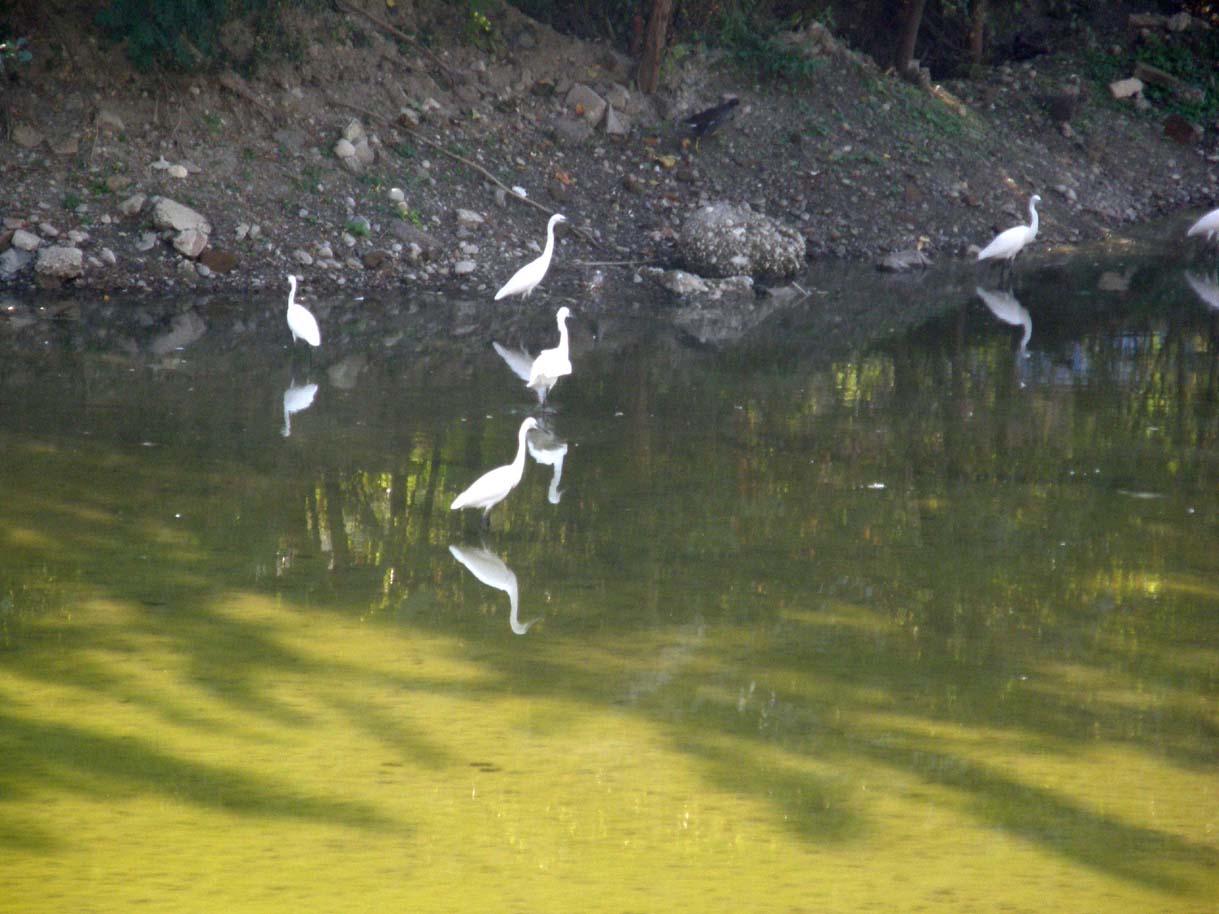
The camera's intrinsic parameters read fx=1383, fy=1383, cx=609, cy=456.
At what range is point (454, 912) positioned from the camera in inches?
142

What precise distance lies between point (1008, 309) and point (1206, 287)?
299cm

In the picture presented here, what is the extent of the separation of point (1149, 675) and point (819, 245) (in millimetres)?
11446

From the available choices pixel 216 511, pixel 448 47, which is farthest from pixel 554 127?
pixel 216 511

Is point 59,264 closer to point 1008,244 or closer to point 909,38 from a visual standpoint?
point 1008,244

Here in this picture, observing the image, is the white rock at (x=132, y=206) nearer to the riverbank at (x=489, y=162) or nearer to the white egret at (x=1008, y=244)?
the riverbank at (x=489, y=162)

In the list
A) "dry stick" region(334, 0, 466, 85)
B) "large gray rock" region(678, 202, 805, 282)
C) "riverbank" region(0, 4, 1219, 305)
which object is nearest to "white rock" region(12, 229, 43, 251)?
"riverbank" region(0, 4, 1219, 305)

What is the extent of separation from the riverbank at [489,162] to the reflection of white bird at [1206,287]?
2623 mm

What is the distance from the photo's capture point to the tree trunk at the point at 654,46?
56.1 feet

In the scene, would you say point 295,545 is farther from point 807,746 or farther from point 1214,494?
point 1214,494

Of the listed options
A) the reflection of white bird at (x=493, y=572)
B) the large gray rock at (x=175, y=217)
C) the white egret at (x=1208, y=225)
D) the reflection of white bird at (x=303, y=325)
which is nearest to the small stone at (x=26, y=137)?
the large gray rock at (x=175, y=217)

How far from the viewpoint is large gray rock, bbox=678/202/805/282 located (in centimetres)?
1439

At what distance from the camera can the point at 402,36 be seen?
16.3m

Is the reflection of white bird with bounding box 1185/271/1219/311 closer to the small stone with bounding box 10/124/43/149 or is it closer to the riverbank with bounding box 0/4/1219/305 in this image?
the riverbank with bounding box 0/4/1219/305

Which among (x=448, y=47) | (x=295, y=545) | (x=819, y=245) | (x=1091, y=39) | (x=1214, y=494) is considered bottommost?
(x=295, y=545)
